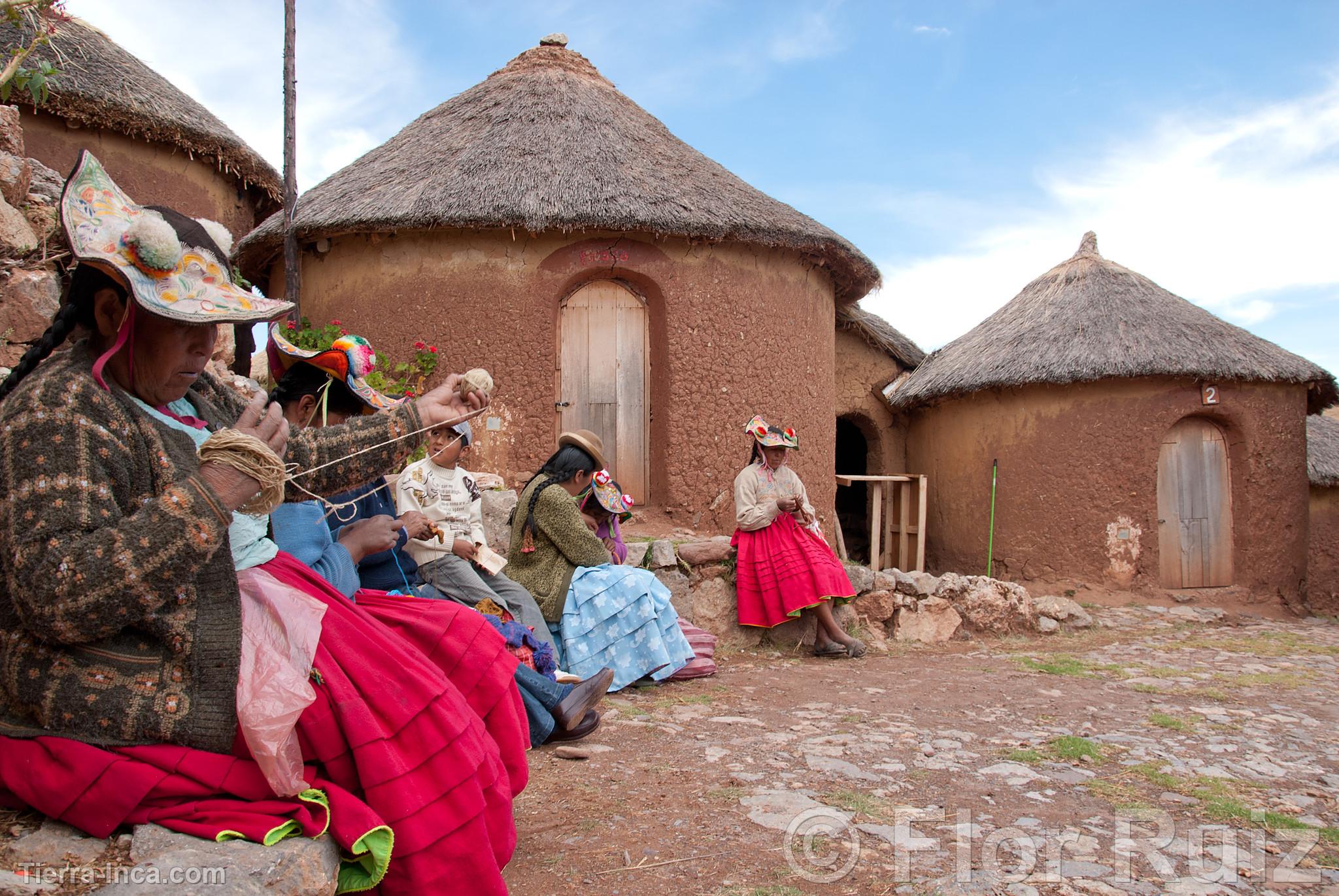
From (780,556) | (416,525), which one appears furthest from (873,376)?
(416,525)

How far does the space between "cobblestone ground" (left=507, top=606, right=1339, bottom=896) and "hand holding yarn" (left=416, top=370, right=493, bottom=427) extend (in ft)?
4.11

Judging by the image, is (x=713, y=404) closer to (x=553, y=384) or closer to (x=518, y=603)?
(x=553, y=384)

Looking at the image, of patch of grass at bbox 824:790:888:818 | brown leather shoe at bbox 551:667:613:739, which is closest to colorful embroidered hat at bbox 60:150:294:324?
brown leather shoe at bbox 551:667:613:739

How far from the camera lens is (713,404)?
812 centimetres

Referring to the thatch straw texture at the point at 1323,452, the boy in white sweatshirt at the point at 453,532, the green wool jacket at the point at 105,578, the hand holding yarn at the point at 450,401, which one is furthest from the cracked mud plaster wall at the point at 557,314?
the thatch straw texture at the point at 1323,452

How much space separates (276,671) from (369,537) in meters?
1.08

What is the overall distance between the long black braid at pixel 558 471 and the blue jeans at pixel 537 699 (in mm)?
1389

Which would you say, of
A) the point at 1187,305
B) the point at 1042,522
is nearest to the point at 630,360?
the point at 1042,522

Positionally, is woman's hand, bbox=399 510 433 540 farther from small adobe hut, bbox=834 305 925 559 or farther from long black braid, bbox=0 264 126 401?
small adobe hut, bbox=834 305 925 559

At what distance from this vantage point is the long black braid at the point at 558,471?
5.01m

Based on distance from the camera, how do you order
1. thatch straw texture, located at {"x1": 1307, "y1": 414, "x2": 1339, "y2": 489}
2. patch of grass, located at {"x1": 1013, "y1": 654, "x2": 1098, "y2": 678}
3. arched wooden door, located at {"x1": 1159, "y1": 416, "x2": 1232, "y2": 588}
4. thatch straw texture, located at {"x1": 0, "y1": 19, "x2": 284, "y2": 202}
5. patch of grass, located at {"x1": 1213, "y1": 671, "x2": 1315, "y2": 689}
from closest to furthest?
patch of grass, located at {"x1": 1213, "y1": 671, "x2": 1315, "y2": 689} → patch of grass, located at {"x1": 1013, "y1": 654, "x2": 1098, "y2": 678} → thatch straw texture, located at {"x1": 0, "y1": 19, "x2": 284, "y2": 202} → arched wooden door, located at {"x1": 1159, "y1": 416, "x2": 1232, "y2": 588} → thatch straw texture, located at {"x1": 1307, "y1": 414, "x2": 1339, "y2": 489}

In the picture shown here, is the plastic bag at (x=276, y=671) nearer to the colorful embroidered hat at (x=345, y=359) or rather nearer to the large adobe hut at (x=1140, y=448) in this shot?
the colorful embroidered hat at (x=345, y=359)

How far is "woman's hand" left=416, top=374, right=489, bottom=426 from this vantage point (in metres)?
2.37

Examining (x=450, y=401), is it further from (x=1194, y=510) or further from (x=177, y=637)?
(x=1194, y=510)
